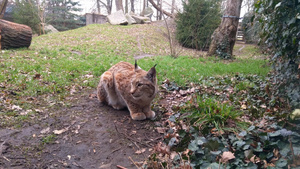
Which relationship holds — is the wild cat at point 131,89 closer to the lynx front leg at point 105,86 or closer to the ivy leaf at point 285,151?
the lynx front leg at point 105,86

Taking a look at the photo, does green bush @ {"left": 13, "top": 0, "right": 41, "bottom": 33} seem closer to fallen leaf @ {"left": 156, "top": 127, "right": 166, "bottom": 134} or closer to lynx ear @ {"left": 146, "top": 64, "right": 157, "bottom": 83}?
lynx ear @ {"left": 146, "top": 64, "right": 157, "bottom": 83}

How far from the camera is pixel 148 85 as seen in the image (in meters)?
3.53

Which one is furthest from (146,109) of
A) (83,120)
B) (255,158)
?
(255,158)

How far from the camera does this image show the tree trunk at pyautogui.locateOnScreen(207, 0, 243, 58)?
1107cm

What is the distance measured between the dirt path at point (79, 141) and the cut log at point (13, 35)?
7883 millimetres

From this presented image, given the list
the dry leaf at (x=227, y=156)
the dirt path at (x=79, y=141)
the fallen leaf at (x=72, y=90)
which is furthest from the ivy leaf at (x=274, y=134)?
the fallen leaf at (x=72, y=90)

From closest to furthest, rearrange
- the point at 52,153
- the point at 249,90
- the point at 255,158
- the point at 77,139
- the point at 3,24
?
1. the point at 255,158
2. the point at 52,153
3. the point at 77,139
4. the point at 249,90
5. the point at 3,24

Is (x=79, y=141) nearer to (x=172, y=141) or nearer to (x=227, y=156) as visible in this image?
(x=172, y=141)

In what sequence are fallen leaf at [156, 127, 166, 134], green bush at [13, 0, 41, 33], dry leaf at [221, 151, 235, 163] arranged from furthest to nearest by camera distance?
green bush at [13, 0, 41, 33]
fallen leaf at [156, 127, 166, 134]
dry leaf at [221, 151, 235, 163]

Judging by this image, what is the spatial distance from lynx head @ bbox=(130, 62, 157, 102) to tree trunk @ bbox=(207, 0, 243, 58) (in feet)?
30.4

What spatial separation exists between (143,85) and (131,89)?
24 centimetres

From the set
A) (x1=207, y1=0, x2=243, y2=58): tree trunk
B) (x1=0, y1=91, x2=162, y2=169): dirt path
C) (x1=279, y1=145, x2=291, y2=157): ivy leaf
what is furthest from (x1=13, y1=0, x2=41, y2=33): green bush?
(x1=279, y1=145, x2=291, y2=157): ivy leaf

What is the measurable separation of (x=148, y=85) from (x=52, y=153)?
1803 mm

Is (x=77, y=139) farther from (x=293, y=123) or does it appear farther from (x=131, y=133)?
(x=293, y=123)
